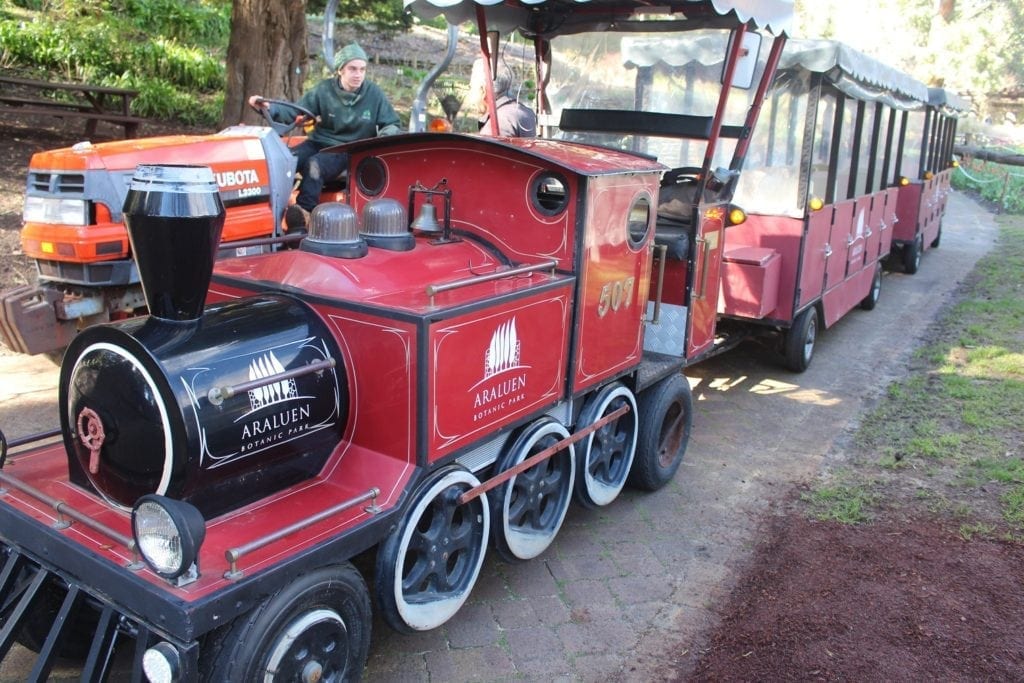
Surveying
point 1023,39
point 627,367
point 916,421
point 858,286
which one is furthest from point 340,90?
point 1023,39

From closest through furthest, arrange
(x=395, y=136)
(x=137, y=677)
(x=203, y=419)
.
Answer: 1. (x=137, y=677)
2. (x=203, y=419)
3. (x=395, y=136)

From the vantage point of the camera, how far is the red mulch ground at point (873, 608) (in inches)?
124

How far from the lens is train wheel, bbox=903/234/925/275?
11.4 m

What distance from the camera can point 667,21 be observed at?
472cm

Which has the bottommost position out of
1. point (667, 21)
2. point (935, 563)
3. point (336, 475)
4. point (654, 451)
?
point (935, 563)

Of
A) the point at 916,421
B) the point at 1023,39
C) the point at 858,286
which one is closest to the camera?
the point at 916,421

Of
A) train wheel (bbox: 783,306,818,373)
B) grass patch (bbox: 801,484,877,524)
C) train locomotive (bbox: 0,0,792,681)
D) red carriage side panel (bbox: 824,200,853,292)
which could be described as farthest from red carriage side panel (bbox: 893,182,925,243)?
train locomotive (bbox: 0,0,792,681)

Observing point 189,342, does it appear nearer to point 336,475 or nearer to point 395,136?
point 336,475

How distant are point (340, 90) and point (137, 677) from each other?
4479mm

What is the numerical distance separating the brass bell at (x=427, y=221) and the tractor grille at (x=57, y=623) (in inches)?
77.2

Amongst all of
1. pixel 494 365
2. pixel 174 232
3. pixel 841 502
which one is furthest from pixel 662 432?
pixel 174 232

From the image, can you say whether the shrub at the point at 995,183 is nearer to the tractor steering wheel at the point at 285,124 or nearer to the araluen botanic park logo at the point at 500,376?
the tractor steering wheel at the point at 285,124

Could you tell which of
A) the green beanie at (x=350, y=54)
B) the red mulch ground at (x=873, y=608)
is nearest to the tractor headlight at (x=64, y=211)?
the green beanie at (x=350, y=54)

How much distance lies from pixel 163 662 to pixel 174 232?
3.99 feet
